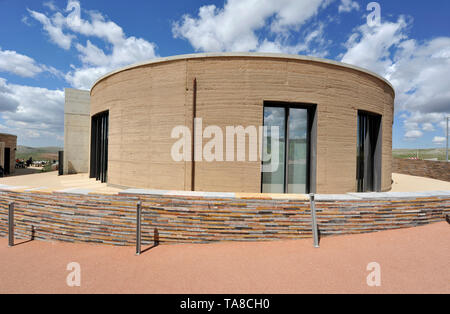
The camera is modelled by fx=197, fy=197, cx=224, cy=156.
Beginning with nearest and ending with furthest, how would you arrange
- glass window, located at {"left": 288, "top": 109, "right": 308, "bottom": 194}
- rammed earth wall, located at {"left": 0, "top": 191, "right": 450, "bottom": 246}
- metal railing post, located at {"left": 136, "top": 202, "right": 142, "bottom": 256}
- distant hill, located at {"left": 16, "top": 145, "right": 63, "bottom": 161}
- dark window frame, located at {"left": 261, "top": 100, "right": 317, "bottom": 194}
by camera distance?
metal railing post, located at {"left": 136, "top": 202, "right": 142, "bottom": 256} → rammed earth wall, located at {"left": 0, "top": 191, "right": 450, "bottom": 246} → dark window frame, located at {"left": 261, "top": 100, "right": 317, "bottom": 194} → glass window, located at {"left": 288, "top": 109, "right": 308, "bottom": 194} → distant hill, located at {"left": 16, "top": 145, "right": 63, "bottom": 161}

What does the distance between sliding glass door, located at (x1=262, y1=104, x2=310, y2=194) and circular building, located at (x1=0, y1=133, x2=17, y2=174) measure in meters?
26.1

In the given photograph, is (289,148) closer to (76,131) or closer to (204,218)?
(204,218)

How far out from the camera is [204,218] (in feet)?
13.6

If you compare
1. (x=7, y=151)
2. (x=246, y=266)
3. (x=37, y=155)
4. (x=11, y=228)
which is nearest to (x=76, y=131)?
(x=11, y=228)

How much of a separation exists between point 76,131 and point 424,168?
30.3 m

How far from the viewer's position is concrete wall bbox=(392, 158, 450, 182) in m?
16.6

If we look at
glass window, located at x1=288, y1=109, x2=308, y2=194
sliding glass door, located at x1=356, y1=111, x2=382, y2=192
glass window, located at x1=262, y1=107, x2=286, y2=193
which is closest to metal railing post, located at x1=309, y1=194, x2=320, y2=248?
glass window, located at x1=262, y1=107, x2=286, y2=193

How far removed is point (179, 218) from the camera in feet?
13.7

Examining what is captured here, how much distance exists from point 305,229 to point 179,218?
8.73 feet

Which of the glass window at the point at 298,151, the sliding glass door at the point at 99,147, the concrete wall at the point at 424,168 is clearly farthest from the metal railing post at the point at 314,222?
the concrete wall at the point at 424,168

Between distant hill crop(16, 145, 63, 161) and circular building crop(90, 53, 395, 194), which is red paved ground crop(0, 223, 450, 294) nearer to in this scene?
circular building crop(90, 53, 395, 194)

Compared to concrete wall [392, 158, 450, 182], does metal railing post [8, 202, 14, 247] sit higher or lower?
lower
